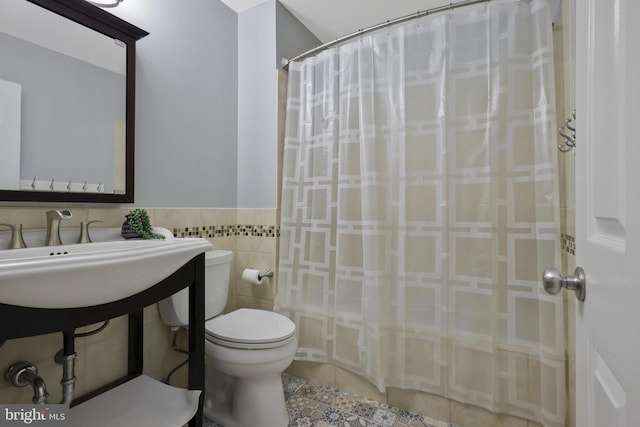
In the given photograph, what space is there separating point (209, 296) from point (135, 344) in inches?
15.1

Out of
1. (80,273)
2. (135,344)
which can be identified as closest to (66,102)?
(80,273)

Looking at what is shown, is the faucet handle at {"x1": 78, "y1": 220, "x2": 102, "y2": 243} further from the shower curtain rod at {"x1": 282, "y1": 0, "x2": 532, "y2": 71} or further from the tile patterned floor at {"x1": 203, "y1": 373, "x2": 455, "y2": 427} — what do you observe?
the shower curtain rod at {"x1": 282, "y1": 0, "x2": 532, "y2": 71}

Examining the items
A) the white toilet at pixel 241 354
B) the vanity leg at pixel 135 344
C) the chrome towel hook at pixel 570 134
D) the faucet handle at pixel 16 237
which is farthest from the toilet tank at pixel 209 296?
the chrome towel hook at pixel 570 134

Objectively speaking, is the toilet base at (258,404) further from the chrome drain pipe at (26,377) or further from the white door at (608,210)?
the white door at (608,210)

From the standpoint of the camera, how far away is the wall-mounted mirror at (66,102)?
106 cm

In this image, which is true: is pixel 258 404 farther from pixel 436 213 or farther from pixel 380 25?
pixel 380 25

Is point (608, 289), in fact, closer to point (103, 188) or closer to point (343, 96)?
point (343, 96)

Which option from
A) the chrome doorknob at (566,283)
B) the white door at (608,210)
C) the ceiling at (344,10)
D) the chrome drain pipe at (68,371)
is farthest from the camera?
the ceiling at (344,10)

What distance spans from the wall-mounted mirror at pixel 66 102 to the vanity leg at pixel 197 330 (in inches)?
22.3

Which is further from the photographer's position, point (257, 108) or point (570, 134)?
point (257, 108)

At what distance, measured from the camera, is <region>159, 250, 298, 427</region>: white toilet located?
128 cm

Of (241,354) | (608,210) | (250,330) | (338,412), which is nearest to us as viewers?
(608,210)

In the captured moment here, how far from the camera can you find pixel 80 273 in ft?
2.31

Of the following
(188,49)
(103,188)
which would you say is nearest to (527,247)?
(103,188)
